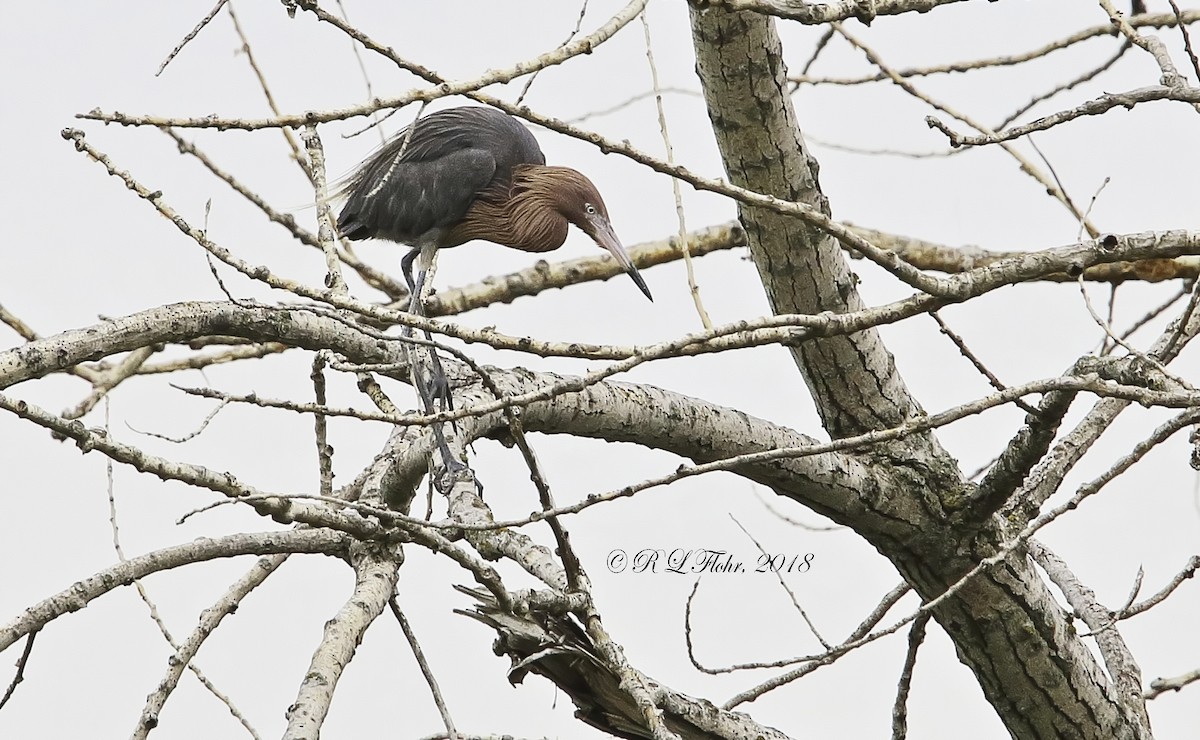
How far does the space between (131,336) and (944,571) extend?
5.29 feet

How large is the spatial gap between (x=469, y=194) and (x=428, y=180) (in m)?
0.12

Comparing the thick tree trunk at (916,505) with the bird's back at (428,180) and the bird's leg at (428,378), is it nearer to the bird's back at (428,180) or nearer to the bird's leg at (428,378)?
the bird's leg at (428,378)

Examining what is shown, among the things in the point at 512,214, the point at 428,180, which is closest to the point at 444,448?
the point at 428,180

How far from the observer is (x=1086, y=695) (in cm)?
247

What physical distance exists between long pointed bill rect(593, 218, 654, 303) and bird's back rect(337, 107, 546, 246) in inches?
12.7

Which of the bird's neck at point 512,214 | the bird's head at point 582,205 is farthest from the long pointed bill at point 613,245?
the bird's neck at point 512,214

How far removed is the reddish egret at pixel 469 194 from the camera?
3.24m

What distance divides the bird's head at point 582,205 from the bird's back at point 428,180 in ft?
0.52

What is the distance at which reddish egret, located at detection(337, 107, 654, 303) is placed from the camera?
3240mm

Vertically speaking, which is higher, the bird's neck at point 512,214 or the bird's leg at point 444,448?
the bird's neck at point 512,214

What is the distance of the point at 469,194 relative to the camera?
10.8 ft

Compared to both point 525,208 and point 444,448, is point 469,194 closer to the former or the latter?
point 525,208

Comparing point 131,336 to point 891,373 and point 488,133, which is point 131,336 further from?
point 488,133

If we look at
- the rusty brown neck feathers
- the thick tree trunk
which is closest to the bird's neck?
the rusty brown neck feathers
